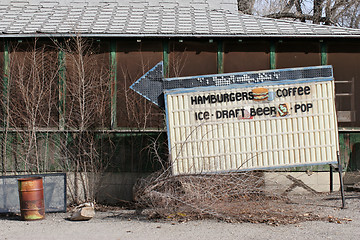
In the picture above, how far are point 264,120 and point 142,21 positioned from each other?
4.26 m

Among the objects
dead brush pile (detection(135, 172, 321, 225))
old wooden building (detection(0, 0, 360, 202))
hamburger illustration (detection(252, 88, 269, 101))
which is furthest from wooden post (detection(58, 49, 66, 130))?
hamburger illustration (detection(252, 88, 269, 101))

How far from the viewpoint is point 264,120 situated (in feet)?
30.2

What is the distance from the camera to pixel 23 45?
11195mm

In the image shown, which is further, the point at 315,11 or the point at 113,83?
the point at 315,11

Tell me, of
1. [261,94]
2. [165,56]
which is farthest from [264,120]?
[165,56]

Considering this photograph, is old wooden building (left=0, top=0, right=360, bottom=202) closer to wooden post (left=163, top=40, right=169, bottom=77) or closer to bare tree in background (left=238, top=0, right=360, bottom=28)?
wooden post (left=163, top=40, right=169, bottom=77)

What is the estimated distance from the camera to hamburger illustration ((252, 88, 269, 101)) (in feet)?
30.0

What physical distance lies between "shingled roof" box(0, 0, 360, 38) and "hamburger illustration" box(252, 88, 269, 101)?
2.20m

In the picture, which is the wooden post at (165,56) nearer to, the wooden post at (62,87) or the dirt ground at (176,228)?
the wooden post at (62,87)

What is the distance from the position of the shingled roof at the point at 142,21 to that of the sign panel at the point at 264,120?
219 cm

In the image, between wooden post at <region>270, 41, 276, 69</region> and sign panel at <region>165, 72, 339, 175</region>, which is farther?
wooden post at <region>270, 41, 276, 69</region>

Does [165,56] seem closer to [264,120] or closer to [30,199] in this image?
[264,120]

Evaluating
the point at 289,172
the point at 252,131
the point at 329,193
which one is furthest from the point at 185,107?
the point at 329,193

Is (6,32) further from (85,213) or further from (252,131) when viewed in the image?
(252,131)
